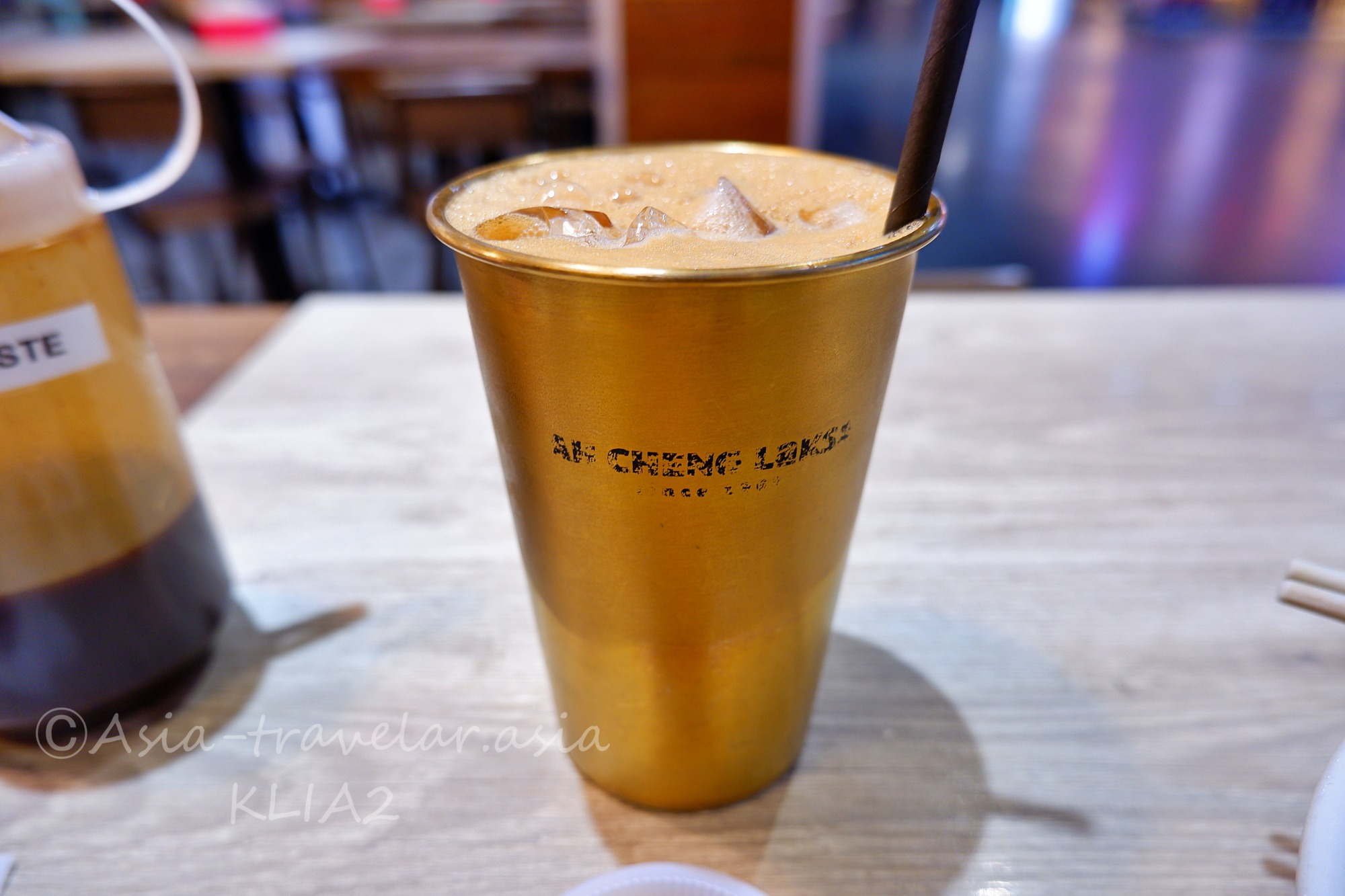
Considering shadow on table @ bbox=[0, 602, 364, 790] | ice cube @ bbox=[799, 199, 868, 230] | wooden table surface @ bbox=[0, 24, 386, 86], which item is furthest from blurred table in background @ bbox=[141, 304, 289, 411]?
wooden table surface @ bbox=[0, 24, 386, 86]

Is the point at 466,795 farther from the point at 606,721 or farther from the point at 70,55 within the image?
the point at 70,55

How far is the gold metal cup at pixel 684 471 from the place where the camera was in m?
0.33

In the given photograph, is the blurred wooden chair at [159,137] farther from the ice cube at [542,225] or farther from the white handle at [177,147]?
the ice cube at [542,225]

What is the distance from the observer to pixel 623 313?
1.06 feet

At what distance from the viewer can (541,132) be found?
282cm

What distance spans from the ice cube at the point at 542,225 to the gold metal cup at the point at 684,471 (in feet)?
0.07

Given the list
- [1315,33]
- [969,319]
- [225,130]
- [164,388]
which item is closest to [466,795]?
[164,388]

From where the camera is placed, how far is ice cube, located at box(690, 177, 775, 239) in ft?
1.22

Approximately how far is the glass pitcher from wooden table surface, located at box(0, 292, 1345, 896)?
5 cm

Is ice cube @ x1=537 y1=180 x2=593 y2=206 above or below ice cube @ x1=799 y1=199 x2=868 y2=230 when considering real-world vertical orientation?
above

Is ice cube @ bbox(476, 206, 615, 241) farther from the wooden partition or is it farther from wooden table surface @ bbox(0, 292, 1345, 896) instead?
the wooden partition

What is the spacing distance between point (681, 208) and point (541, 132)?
2.63 meters

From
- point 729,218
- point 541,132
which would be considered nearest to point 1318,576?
point 729,218

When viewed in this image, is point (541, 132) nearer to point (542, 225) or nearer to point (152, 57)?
point (152, 57)
